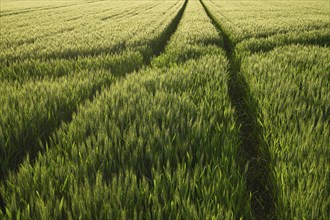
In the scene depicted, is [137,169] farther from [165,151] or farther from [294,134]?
[294,134]

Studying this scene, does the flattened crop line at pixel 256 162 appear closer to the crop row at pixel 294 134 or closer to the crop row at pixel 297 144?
the crop row at pixel 294 134

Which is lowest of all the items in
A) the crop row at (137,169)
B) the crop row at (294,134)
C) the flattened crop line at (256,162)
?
the flattened crop line at (256,162)

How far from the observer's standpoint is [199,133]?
2.07 metres

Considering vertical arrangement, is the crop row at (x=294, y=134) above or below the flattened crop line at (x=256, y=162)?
above

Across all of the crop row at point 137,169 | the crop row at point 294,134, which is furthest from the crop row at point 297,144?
the crop row at point 137,169

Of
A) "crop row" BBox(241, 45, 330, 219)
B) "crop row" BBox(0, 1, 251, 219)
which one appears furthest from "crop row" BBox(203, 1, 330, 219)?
"crop row" BBox(0, 1, 251, 219)

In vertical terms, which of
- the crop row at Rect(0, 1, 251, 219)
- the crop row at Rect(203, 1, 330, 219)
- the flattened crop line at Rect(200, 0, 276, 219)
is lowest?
the flattened crop line at Rect(200, 0, 276, 219)

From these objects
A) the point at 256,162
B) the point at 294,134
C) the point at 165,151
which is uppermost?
the point at 165,151

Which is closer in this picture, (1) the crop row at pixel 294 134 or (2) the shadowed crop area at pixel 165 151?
(2) the shadowed crop area at pixel 165 151

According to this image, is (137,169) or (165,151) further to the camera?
(165,151)

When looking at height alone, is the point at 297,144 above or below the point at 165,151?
below

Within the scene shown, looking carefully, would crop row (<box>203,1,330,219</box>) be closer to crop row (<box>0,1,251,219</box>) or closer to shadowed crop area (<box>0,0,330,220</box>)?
shadowed crop area (<box>0,0,330,220</box>)

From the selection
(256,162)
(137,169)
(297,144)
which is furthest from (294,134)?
(137,169)

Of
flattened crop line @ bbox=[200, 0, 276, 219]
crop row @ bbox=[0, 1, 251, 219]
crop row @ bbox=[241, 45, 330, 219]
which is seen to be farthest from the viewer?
flattened crop line @ bbox=[200, 0, 276, 219]
